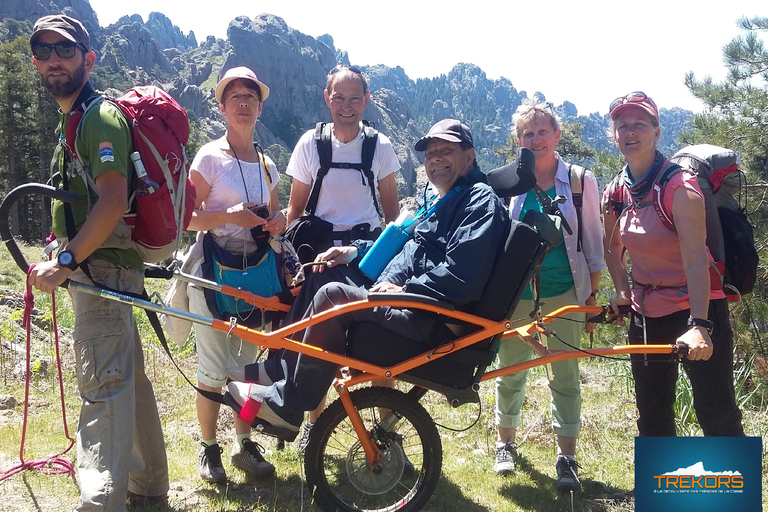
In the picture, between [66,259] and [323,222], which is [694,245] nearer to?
[323,222]

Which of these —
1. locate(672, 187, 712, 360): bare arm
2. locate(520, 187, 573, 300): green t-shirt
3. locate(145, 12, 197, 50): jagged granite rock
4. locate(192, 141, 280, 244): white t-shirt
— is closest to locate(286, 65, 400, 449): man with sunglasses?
locate(192, 141, 280, 244): white t-shirt

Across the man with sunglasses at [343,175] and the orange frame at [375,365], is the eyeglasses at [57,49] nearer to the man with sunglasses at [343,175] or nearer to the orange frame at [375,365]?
the orange frame at [375,365]

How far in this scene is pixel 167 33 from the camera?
188 metres

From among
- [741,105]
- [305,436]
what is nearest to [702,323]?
[305,436]

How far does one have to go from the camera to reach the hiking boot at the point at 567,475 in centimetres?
365

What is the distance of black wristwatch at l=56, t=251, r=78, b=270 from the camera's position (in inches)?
97.9

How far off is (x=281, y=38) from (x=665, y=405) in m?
130

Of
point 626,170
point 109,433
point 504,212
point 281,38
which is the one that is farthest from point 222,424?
point 281,38

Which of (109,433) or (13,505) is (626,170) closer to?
(109,433)

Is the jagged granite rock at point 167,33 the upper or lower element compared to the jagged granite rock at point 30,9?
upper

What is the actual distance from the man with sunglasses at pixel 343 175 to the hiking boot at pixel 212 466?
Answer: 4.72ft

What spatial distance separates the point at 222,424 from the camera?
15.2 ft

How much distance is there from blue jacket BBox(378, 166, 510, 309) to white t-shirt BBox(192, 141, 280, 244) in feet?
3.60

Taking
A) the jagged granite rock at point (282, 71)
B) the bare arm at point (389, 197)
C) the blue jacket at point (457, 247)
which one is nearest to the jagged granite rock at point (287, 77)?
the jagged granite rock at point (282, 71)
